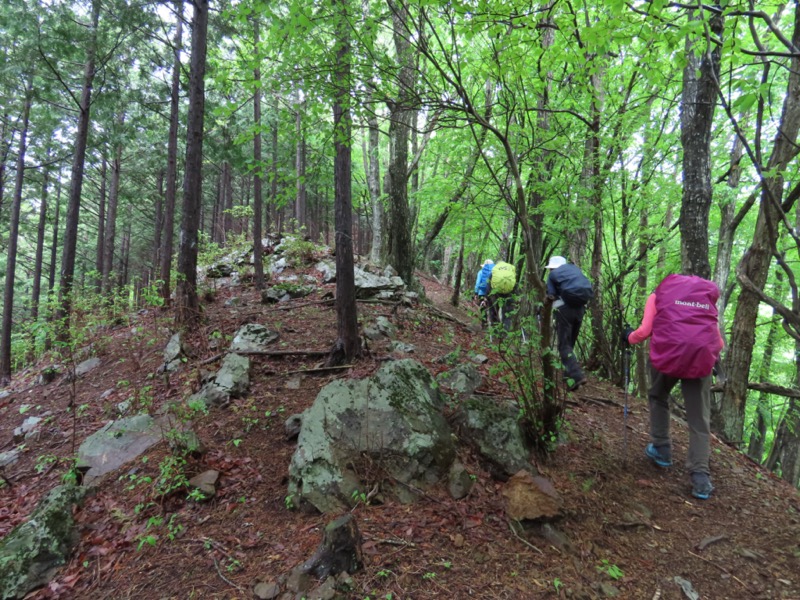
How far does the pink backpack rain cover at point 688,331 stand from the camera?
3.35 metres

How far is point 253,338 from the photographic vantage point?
6.18 m

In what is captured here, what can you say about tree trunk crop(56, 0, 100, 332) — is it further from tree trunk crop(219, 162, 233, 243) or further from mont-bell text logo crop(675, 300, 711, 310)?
mont-bell text logo crop(675, 300, 711, 310)

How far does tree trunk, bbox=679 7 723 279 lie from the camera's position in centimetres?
409

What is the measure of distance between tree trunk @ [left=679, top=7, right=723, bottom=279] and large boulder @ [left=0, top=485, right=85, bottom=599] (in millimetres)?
6717

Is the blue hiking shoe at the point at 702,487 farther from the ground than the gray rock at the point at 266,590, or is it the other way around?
the blue hiking shoe at the point at 702,487

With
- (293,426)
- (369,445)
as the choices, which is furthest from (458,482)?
(293,426)

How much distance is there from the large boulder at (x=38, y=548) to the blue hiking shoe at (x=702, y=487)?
219 inches

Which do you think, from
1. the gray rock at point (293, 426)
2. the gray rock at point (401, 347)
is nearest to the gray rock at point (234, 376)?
the gray rock at point (293, 426)

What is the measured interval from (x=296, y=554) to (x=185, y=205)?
694 cm

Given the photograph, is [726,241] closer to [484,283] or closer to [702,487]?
[484,283]

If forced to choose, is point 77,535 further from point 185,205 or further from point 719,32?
point 719,32

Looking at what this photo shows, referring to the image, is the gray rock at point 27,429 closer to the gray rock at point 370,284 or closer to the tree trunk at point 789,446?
the gray rock at point 370,284

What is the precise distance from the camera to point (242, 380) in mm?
5000

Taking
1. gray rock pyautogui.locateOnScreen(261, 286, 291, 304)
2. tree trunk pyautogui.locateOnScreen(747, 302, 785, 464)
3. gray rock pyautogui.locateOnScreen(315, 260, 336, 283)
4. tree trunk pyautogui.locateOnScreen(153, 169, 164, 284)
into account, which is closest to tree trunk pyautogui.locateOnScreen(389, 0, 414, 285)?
gray rock pyautogui.locateOnScreen(315, 260, 336, 283)
